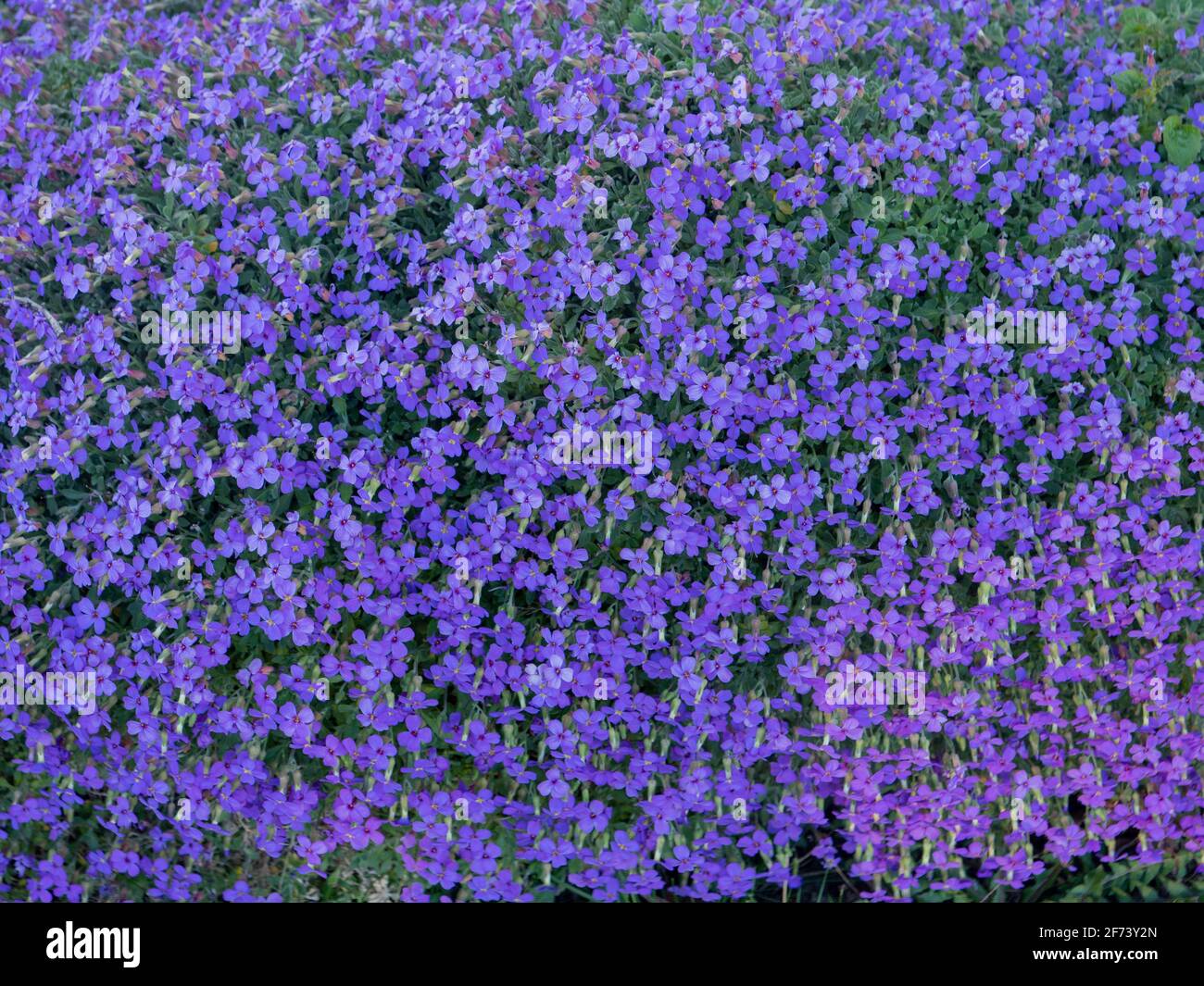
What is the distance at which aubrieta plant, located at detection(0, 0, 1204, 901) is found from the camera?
3.06m

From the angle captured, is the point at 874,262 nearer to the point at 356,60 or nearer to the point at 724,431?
the point at 724,431

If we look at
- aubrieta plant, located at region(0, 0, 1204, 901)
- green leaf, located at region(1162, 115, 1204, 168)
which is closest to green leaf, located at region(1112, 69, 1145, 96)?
aubrieta plant, located at region(0, 0, 1204, 901)

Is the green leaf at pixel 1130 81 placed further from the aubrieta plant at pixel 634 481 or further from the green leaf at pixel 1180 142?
the green leaf at pixel 1180 142

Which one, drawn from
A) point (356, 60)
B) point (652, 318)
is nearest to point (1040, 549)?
point (652, 318)

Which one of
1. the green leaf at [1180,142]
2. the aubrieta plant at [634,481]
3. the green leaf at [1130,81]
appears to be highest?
the green leaf at [1130,81]

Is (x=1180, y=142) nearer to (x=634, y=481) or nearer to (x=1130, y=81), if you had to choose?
(x=1130, y=81)

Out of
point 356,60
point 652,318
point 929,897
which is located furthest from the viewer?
point 356,60

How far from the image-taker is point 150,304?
331 centimetres

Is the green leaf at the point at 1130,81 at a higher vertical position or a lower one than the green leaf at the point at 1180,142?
higher

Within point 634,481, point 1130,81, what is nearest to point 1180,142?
point 1130,81

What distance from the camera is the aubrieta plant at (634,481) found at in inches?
120

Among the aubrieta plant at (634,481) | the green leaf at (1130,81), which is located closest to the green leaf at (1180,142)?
the aubrieta plant at (634,481)

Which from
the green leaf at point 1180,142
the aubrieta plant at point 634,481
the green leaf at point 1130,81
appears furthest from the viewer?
the green leaf at point 1130,81
